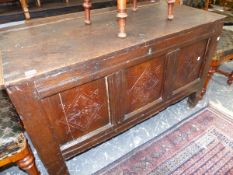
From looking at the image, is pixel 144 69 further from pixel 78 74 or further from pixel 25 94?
pixel 25 94

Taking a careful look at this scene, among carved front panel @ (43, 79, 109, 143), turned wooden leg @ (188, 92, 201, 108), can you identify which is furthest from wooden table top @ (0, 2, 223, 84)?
turned wooden leg @ (188, 92, 201, 108)

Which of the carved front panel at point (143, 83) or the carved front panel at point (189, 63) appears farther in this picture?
the carved front panel at point (189, 63)

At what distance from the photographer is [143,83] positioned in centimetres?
111

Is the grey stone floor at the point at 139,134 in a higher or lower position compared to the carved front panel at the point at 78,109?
lower

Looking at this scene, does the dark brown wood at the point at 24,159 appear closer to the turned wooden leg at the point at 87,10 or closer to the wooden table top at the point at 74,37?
the wooden table top at the point at 74,37

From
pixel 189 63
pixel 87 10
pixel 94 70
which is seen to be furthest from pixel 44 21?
pixel 189 63

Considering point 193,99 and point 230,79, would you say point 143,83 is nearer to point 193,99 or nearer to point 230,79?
point 193,99

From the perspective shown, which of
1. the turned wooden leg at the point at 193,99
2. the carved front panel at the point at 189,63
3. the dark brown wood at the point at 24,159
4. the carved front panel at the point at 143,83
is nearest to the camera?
the dark brown wood at the point at 24,159

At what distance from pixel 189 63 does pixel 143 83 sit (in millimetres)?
401

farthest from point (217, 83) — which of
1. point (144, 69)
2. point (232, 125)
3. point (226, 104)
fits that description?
point (144, 69)

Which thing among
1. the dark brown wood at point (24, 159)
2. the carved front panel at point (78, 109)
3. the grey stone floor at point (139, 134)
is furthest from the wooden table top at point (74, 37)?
the grey stone floor at point (139, 134)

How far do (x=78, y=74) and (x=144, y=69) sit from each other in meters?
0.40

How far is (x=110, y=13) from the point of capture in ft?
4.40

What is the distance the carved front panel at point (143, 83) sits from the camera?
104cm
